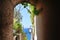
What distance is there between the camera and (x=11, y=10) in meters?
5.76

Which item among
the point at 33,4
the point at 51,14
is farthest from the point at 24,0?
the point at 51,14

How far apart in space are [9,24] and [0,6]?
639 mm

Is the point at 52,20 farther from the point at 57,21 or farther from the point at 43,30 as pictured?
the point at 43,30

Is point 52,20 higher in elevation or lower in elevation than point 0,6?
lower

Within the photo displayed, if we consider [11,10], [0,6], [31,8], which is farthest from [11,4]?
[31,8]

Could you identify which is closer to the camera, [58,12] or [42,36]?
[58,12]

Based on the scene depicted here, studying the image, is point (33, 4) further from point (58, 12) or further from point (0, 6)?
point (58, 12)

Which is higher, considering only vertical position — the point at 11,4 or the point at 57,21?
the point at 11,4

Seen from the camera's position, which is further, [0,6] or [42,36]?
[42,36]

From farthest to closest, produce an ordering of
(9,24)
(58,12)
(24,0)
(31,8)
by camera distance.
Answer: (31,8)
(24,0)
(9,24)
(58,12)

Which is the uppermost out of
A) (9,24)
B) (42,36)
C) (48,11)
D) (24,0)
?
(24,0)

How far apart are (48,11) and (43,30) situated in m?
0.68

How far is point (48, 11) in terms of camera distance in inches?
210

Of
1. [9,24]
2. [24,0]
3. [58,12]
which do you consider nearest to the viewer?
[58,12]
